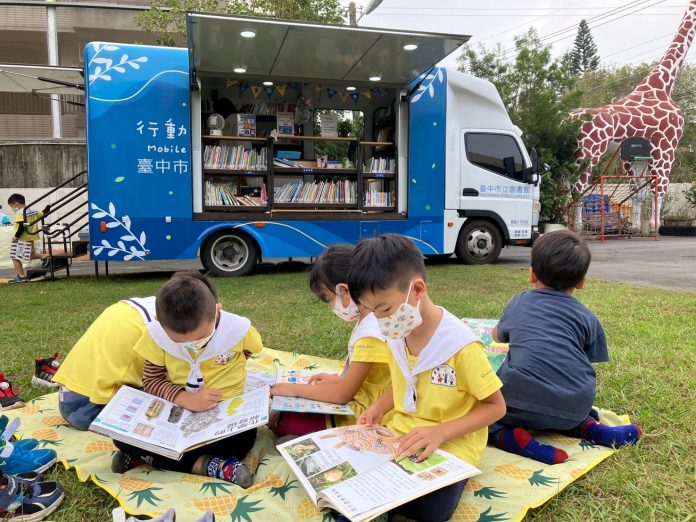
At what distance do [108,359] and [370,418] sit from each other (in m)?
1.10

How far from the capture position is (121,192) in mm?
6660

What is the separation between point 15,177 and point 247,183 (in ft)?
26.4

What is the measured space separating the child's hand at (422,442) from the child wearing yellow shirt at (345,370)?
46 cm

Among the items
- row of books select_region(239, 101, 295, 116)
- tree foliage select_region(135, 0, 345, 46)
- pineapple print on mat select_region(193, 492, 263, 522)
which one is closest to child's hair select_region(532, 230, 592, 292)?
pineapple print on mat select_region(193, 492, 263, 522)

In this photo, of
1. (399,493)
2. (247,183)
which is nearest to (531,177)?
(247,183)

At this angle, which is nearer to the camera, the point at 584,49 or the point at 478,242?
the point at 478,242

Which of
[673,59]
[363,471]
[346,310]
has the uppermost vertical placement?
[673,59]

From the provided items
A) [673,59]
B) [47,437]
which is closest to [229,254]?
[47,437]

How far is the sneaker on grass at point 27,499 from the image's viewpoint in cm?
168

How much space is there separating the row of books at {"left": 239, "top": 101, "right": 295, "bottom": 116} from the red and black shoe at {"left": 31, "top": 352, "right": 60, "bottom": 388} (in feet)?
18.1

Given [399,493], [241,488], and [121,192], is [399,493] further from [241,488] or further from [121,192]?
[121,192]

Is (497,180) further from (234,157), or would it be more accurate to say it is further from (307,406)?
(307,406)

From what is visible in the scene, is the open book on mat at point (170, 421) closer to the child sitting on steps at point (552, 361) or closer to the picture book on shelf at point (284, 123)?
the child sitting on steps at point (552, 361)

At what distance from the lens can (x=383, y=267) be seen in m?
1.65
